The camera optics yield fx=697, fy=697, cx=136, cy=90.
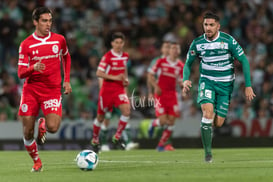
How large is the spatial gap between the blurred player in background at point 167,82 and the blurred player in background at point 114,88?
4.32ft

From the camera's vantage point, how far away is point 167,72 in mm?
17141

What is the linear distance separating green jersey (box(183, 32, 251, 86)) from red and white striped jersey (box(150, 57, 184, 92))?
18.7ft

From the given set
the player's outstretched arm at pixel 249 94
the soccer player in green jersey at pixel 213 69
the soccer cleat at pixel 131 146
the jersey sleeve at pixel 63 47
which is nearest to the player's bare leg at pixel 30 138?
the jersey sleeve at pixel 63 47

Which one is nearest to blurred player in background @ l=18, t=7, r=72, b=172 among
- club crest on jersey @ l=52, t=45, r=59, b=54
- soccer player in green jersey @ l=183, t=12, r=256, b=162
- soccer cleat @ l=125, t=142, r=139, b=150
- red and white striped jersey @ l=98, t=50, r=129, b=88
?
club crest on jersey @ l=52, t=45, r=59, b=54

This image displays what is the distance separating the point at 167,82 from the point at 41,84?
24.5 ft

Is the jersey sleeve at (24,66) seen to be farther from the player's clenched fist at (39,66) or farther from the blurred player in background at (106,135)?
the blurred player in background at (106,135)

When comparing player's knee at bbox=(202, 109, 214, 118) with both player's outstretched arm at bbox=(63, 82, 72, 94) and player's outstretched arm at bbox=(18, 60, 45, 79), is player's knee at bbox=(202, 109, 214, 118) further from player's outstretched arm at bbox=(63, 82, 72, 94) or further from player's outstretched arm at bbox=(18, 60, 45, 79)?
player's outstretched arm at bbox=(18, 60, 45, 79)

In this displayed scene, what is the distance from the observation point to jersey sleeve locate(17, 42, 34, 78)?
959 cm

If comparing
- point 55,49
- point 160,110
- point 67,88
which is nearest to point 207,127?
point 67,88

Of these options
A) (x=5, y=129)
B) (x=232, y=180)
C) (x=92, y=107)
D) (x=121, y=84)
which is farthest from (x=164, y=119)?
(x=232, y=180)

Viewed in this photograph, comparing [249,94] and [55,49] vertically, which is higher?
[55,49]

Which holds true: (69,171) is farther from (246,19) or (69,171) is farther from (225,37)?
(246,19)

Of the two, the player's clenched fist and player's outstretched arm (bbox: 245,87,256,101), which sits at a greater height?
the player's clenched fist

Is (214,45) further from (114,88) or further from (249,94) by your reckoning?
(114,88)
